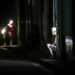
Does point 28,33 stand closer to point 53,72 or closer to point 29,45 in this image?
point 29,45

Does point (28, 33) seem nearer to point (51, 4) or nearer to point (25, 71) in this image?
point (51, 4)

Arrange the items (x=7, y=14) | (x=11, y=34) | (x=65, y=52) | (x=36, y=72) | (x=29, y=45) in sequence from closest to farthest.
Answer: (x=36, y=72) < (x=65, y=52) < (x=29, y=45) < (x=11, y=34) < (x=7, y=14)

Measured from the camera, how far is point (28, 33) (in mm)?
27469

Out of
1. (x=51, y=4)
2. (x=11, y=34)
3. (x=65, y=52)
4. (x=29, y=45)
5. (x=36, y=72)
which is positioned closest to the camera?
(x=36, y=72)

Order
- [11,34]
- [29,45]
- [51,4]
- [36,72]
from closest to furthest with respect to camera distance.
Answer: [36,72] → [51,4] → [29,45] → [11,34]

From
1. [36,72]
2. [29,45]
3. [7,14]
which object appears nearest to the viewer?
[36,72]

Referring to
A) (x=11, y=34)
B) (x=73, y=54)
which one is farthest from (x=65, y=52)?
(x=11, y=34)

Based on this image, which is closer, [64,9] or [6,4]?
[64,9]

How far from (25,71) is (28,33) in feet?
44.9

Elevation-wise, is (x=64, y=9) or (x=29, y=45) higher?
(x=64, y=9)

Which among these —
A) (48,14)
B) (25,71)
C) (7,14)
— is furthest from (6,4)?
(25,71)

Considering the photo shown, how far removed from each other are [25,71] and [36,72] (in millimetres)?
461

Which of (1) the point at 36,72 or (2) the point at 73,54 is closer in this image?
(1) the point at 36,72

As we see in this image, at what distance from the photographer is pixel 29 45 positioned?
86.4ft
